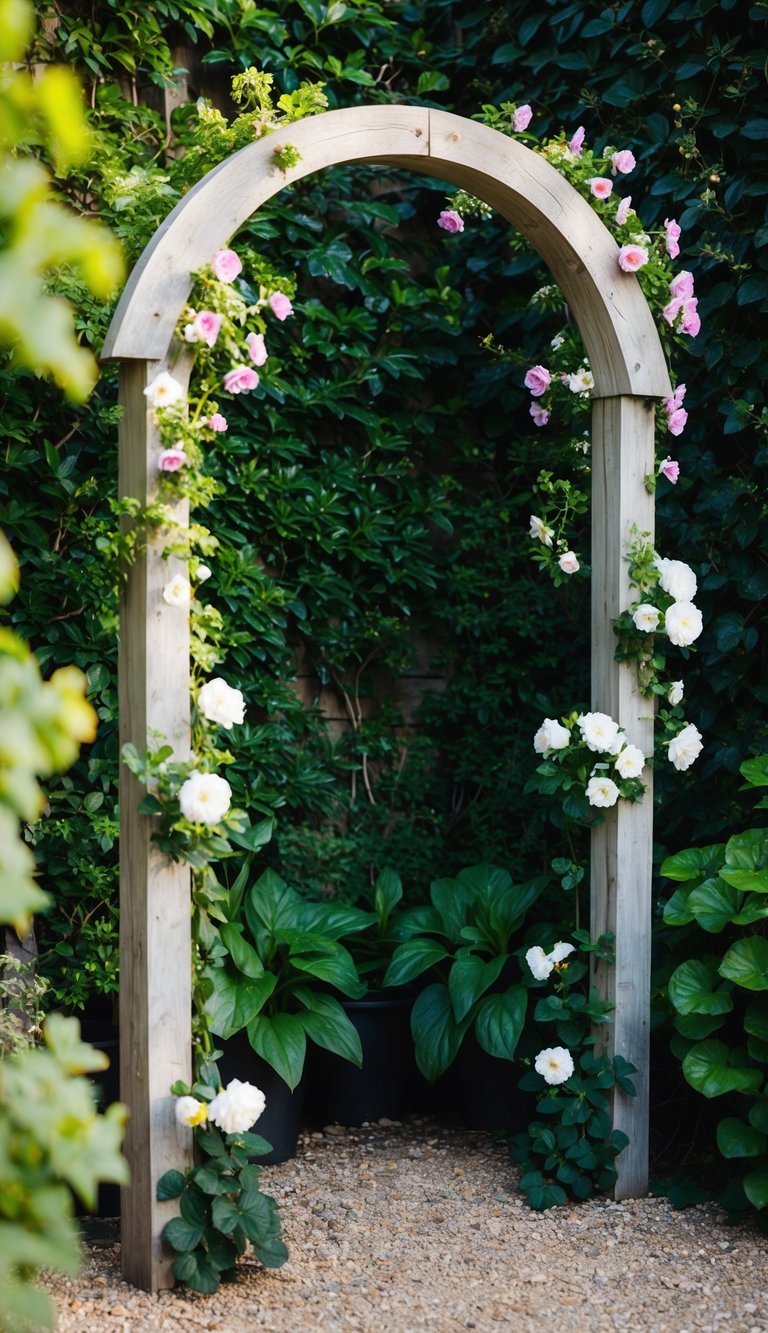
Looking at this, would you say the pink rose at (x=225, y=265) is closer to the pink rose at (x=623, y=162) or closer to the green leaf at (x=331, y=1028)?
the pink rose at (x=623, y=162)

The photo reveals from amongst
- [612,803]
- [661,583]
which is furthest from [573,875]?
[661,583]

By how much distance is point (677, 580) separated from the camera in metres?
2.58

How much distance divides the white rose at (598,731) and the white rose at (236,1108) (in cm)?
97

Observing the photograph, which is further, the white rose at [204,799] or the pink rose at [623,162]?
the pink rose at [623,162]

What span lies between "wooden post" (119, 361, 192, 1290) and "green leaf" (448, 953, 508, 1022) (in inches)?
29.2

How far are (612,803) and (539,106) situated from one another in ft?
6.22

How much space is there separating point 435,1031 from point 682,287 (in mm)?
1741

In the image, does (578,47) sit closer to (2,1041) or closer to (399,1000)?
(399,1000)

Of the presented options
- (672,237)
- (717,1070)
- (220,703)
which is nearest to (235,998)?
(220,703)

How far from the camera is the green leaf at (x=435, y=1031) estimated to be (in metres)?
2.78

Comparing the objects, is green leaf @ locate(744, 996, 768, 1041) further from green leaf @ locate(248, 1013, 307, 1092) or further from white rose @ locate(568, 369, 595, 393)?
white rose @ locate(568, 369, 595, 393)

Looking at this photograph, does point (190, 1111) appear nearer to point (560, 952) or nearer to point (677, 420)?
point (560, 952)

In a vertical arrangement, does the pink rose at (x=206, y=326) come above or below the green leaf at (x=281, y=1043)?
above

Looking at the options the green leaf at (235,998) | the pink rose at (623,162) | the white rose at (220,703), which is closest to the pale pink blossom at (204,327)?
the white rose at (220,703)
